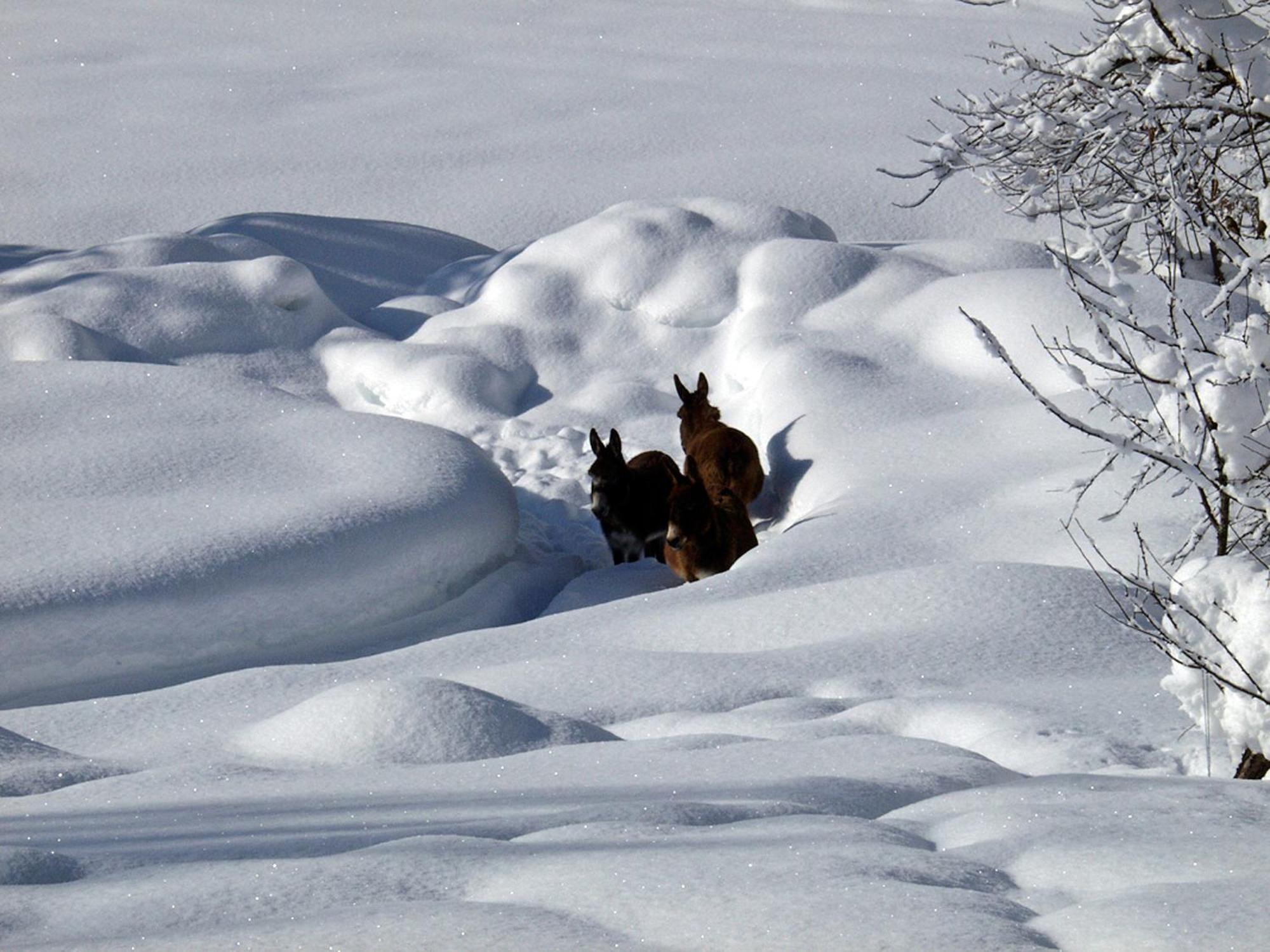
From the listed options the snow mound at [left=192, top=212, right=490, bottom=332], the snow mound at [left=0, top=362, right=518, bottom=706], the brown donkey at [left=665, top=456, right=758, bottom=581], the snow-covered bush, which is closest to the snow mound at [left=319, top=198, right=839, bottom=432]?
the snow mound at [left=192, top=212, right=490, bottom=332]

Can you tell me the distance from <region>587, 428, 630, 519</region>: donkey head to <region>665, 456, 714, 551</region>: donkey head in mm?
577

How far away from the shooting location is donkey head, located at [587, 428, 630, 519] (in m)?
6.59

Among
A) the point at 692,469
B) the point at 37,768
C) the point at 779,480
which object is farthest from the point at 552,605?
the point at 37,768

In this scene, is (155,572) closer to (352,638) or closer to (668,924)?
(352,638)

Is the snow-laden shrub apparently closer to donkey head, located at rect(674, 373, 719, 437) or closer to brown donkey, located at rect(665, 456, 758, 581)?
brown donkey, located at rect(665, 456, 758, 581)

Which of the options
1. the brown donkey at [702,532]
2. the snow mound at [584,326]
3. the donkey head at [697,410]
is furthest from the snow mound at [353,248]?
the brown donkey at [702,532]

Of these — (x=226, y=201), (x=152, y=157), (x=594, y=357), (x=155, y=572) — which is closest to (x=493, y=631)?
(x=155, y=572)

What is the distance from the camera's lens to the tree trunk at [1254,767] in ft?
10.3

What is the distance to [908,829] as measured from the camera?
2529 mm

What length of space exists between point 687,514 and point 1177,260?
268 centimetres

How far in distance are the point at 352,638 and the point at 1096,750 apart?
135 inches

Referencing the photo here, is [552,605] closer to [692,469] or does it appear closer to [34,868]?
[692,469]

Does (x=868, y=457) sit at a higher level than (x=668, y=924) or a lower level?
lower

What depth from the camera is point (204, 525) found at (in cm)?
587
